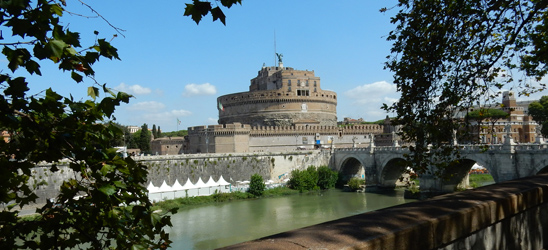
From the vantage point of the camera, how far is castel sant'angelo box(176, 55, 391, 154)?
3584 centimetres

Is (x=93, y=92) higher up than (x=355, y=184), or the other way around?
(x=93, y=92)

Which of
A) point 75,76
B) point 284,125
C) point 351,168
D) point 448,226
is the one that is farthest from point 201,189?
point 448,226

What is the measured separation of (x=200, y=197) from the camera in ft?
80.6

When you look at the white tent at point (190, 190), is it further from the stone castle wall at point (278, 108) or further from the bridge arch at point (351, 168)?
the stone castle wall at point (278, 108)

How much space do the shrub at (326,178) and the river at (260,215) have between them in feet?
5.29

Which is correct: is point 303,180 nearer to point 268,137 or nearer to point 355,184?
point 355,184

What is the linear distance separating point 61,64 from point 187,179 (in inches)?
999

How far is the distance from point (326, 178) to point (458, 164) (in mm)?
16361

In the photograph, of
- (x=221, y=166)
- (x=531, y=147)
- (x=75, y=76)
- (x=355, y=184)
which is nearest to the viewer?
(x=75, y=76)

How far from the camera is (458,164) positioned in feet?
47.0

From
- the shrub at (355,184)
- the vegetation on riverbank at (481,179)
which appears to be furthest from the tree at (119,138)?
the vegetation on riverbank at (481,179)

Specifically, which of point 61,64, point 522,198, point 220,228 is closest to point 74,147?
point 61,64

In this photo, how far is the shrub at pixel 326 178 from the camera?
30.2 meters

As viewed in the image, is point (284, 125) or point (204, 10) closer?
point (204, 10)
